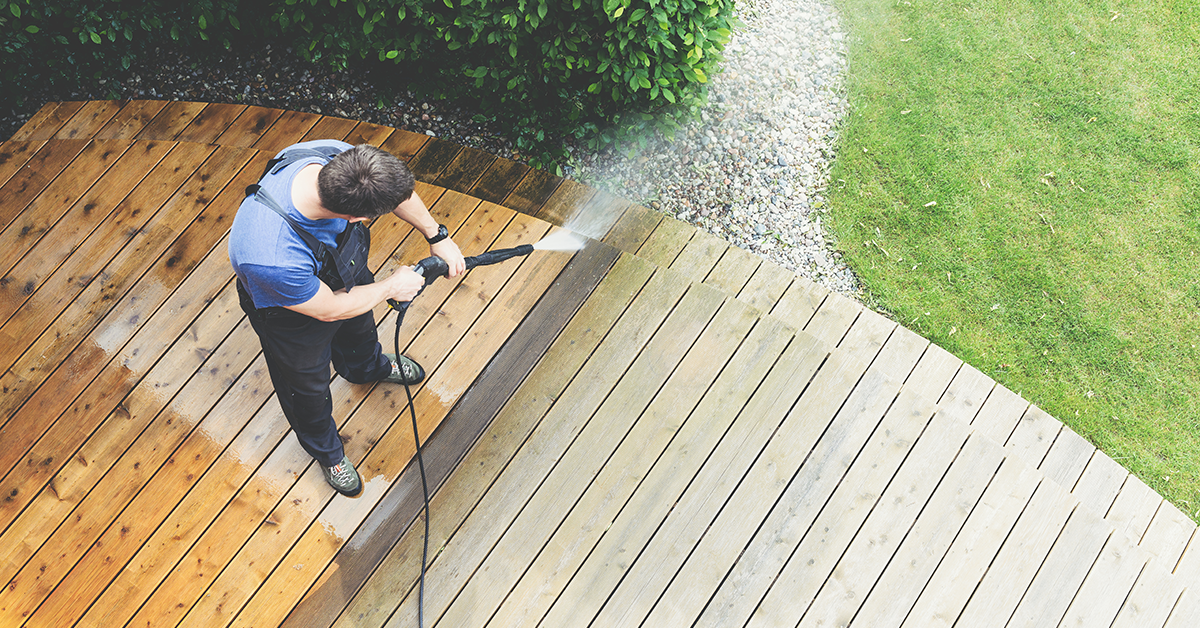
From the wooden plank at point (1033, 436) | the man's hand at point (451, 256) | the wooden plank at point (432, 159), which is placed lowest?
the wooden plank at point (1033, 436)

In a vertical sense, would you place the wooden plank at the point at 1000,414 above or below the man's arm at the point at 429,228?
below

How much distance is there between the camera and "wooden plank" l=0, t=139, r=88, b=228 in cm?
324

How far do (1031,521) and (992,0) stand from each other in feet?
10.4

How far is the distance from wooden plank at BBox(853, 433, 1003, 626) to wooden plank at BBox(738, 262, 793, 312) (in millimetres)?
977

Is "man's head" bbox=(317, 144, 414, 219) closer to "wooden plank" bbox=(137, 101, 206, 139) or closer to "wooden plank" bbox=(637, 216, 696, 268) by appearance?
"wooden plank" bbox=(637, 216, 696, 268)

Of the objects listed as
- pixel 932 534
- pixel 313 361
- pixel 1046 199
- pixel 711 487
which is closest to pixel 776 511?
pixel 711 487

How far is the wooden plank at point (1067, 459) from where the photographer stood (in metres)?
2.96

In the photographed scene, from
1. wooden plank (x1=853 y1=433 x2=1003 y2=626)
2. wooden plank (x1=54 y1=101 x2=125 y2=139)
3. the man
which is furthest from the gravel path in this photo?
the man

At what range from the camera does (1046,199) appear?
12.3ft

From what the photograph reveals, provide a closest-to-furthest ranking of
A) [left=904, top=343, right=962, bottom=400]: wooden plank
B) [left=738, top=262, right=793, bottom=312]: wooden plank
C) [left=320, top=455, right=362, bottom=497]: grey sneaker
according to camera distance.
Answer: [left=320, top=455, right=362, bottom=497]: grey sneaker < [left=904, top=343, right=962, bottom=400]: wooden plank < [left=738, top=262, right=793, bottom=312]: wooden plank

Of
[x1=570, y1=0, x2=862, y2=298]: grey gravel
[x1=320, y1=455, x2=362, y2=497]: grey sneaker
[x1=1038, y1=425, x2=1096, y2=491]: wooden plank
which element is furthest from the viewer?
[x1=570, y1=0, x2=862, y2=298]: grey gravel

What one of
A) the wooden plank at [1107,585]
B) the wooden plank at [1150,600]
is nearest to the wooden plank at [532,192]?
the wooden plank at [1107,585]

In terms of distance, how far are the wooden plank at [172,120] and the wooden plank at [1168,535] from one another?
4663 millimetres

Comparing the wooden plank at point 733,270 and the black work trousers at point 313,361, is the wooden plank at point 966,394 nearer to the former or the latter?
the wooden plank at point 733,270
